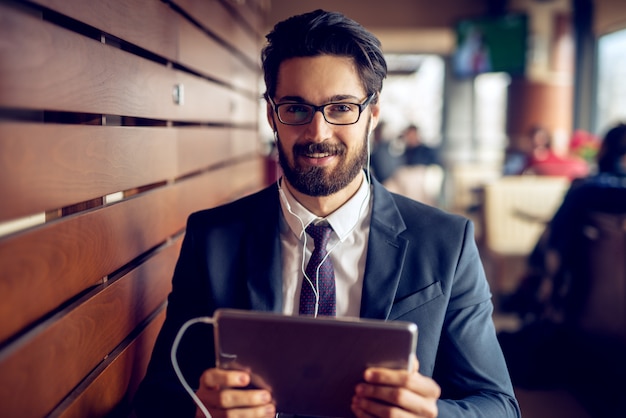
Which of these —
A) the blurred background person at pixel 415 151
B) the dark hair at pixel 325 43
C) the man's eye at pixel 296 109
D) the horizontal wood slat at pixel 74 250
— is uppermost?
the dark hair at pixel 325 43

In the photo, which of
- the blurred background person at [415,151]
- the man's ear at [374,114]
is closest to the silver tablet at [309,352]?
the man's ear at [374,114]

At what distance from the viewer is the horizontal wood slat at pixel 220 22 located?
2332mm

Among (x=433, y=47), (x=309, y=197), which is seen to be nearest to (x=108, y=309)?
(x=309, y=197)

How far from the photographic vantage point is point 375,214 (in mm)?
1505

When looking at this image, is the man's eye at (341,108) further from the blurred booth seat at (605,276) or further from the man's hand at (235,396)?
the blurred booth seat at (605,276)

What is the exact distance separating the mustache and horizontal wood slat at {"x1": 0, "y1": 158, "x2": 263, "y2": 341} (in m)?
0.46

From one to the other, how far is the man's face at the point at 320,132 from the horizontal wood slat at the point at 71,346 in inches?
20.7

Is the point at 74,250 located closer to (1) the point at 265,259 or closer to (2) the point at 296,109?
(1) the point at 265,259

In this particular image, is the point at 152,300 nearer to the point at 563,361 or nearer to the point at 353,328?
the point at 353,328

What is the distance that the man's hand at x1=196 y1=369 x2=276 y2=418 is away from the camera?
112 cm

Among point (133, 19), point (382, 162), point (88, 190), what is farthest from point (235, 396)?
point (382, 162)

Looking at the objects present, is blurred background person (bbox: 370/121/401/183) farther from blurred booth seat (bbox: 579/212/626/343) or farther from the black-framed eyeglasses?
the black-framed eyeglasses

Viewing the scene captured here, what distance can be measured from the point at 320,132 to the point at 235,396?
63 cm

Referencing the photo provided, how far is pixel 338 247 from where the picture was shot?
58.9 inches
